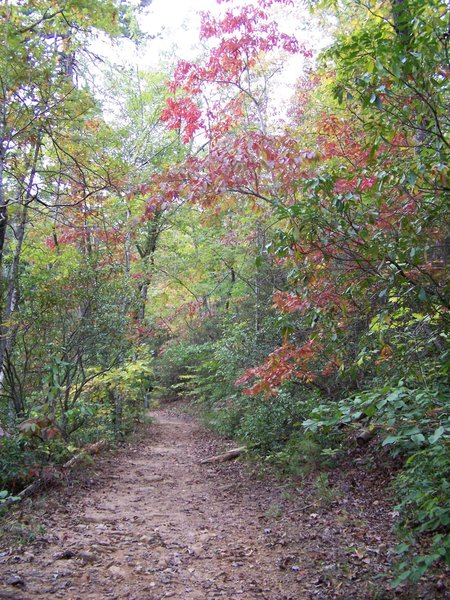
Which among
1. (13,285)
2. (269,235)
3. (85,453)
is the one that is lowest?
(85,453)

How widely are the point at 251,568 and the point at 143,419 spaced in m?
9.57

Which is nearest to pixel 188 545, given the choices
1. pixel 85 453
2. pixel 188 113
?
pixel 85 453

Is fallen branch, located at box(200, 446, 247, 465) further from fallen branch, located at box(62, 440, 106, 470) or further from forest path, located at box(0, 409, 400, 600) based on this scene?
fallen branch, located at box(62, 440, 106, 470)

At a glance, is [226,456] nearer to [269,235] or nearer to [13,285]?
[269,235]

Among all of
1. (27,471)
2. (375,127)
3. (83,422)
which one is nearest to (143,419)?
(83,422)

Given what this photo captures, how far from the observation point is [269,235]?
7.43 metres

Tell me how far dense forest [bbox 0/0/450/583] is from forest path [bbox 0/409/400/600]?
63cm

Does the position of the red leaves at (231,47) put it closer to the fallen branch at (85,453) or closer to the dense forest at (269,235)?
the dense forest at (269,235)

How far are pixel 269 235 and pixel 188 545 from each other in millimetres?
4612

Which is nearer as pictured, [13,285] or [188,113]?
[13,285]

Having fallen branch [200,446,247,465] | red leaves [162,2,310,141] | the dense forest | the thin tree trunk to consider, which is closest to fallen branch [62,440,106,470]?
the dense forest

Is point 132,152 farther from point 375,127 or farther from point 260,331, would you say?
point 375,127

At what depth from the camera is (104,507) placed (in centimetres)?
622

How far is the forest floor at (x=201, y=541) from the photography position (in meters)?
3.87
